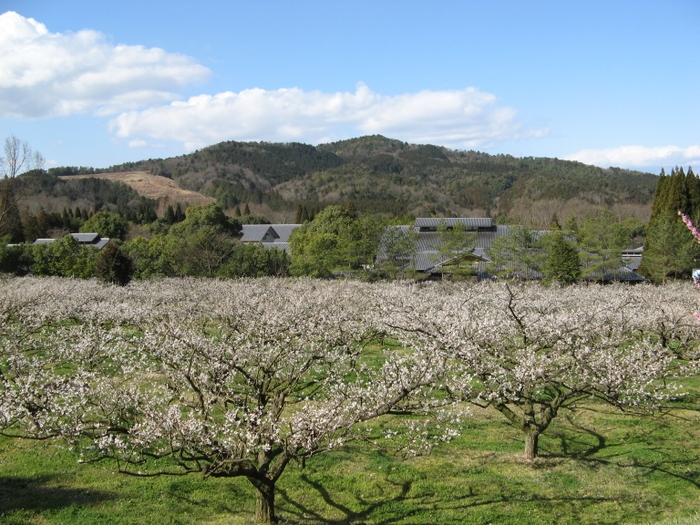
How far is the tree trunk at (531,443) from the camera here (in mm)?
9141

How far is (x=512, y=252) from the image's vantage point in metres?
33.5

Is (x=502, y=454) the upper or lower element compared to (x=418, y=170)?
lower

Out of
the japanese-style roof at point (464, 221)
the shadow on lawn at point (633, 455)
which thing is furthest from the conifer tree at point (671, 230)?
the shadow on lawn at point (633, 455)

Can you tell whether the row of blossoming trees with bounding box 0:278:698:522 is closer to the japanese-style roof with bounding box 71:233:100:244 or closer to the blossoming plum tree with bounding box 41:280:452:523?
the blossoming plum tree with bounding box 41:280:452:523

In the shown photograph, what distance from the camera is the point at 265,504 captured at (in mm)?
6918

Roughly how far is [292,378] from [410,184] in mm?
132737

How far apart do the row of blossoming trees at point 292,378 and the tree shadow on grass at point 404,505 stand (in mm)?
739

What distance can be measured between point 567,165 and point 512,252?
16860 centimetres

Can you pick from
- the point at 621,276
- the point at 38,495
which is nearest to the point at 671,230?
the point at 621,276

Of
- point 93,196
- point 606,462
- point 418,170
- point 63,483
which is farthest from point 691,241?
point 418,170

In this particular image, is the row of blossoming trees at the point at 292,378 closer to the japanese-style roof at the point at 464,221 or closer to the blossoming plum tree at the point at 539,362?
the blossoming plum tree at the point at 539,362

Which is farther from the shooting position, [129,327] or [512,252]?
[512,252]

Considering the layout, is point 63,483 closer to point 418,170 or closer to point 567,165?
point 418,170

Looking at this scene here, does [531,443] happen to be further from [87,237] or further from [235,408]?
[87,237]
